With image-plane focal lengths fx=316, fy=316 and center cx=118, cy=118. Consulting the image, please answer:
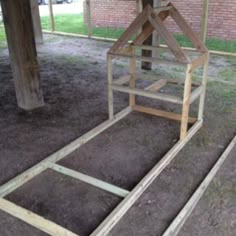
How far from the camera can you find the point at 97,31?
9328 mm

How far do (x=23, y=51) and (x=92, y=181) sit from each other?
210 cm

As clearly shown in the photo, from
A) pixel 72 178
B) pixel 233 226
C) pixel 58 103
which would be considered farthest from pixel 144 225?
pixel 58 103

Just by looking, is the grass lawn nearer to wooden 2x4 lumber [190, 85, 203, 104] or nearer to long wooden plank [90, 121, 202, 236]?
wooden 2x4 lumber [190, 85, 203, 104]

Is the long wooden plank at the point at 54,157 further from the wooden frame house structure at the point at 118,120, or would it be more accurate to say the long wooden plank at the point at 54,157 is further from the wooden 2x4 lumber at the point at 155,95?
the wooden 2x4 lumber at the point at 155,95

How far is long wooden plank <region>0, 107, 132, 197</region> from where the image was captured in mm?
2561

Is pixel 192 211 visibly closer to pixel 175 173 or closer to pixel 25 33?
pixel 175 173

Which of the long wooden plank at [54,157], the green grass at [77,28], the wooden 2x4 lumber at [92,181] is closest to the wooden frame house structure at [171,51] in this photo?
the long wooden plank at [54,157]

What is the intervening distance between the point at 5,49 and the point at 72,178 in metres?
5.55

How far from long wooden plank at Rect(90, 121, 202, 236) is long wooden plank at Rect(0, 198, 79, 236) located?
22 cm

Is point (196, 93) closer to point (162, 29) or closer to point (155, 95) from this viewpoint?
point (155, 95)

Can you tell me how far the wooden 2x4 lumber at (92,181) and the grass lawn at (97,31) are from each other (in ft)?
18.2

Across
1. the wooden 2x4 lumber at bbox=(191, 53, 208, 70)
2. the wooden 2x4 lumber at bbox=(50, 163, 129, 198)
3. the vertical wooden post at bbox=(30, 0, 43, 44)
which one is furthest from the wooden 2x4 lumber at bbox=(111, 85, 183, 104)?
the vertical wooden post at bbox=(30, 0, 43, 44)

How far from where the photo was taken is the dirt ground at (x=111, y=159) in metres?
2.29

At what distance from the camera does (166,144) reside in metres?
3.30
